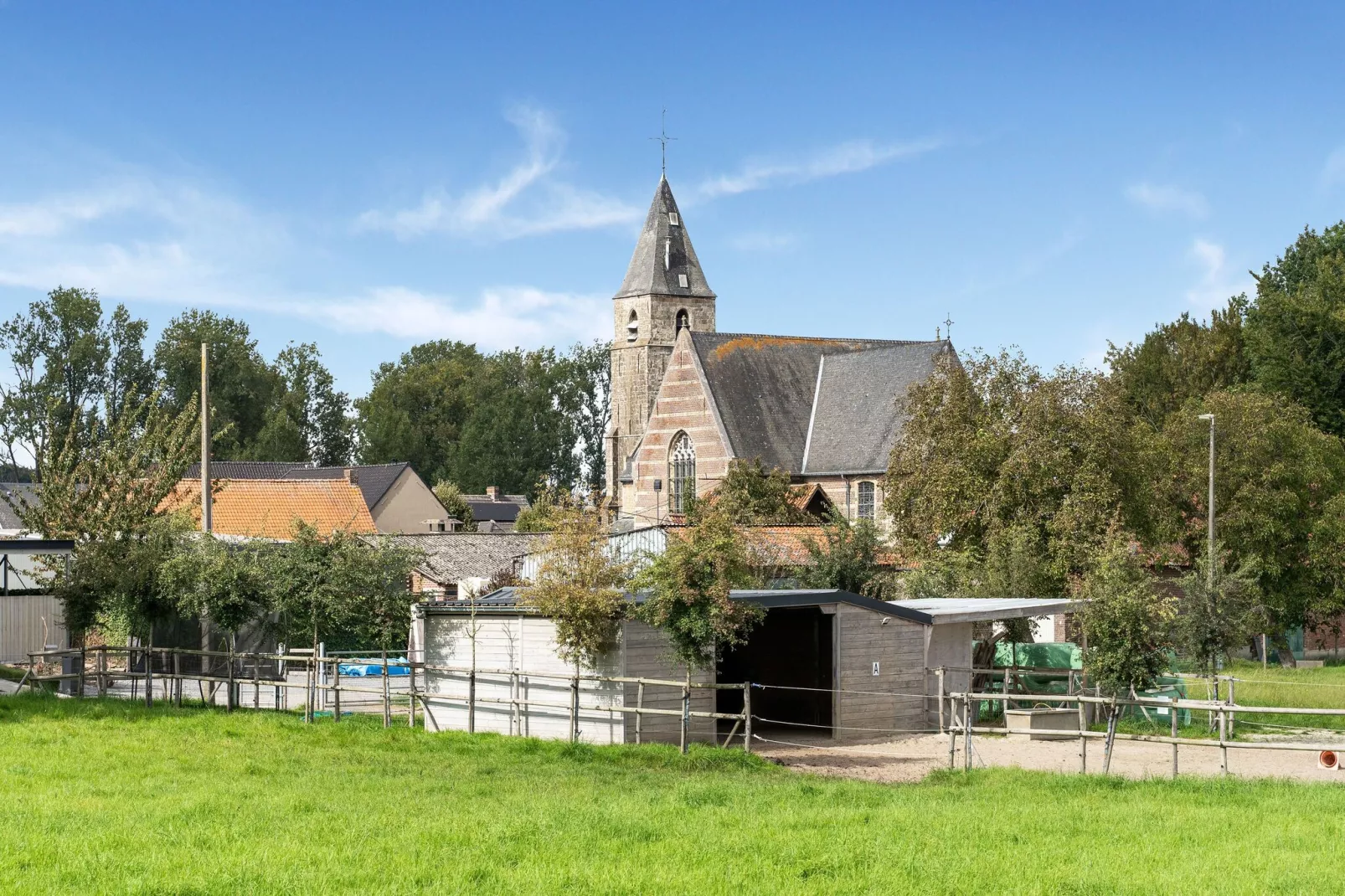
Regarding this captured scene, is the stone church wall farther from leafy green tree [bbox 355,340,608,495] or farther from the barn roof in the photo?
leafy green tree [bbox 355,340,608,495]

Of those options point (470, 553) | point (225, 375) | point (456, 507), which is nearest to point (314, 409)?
point (225, 375)

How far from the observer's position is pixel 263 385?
10544cm

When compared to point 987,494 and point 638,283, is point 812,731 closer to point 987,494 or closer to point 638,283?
point 987,494

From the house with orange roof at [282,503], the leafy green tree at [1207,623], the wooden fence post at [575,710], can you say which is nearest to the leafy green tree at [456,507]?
the house with orange roof at [282,503]

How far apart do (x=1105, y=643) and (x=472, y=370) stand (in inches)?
3999

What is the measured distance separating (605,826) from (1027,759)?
9686mm

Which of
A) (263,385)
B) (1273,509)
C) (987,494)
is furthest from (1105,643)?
(263,385)

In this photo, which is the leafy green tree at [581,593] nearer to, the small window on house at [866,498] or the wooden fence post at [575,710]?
the wooden fence post at [575,710]

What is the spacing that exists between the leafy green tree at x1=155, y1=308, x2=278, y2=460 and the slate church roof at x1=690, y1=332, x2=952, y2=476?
42.0 metres

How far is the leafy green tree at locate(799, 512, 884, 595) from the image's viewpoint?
3669 cm

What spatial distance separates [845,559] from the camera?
37.3 metres

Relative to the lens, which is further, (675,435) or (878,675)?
(675,435)

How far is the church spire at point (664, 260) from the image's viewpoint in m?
84.8

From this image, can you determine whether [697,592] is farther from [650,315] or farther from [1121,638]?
[650,315]
